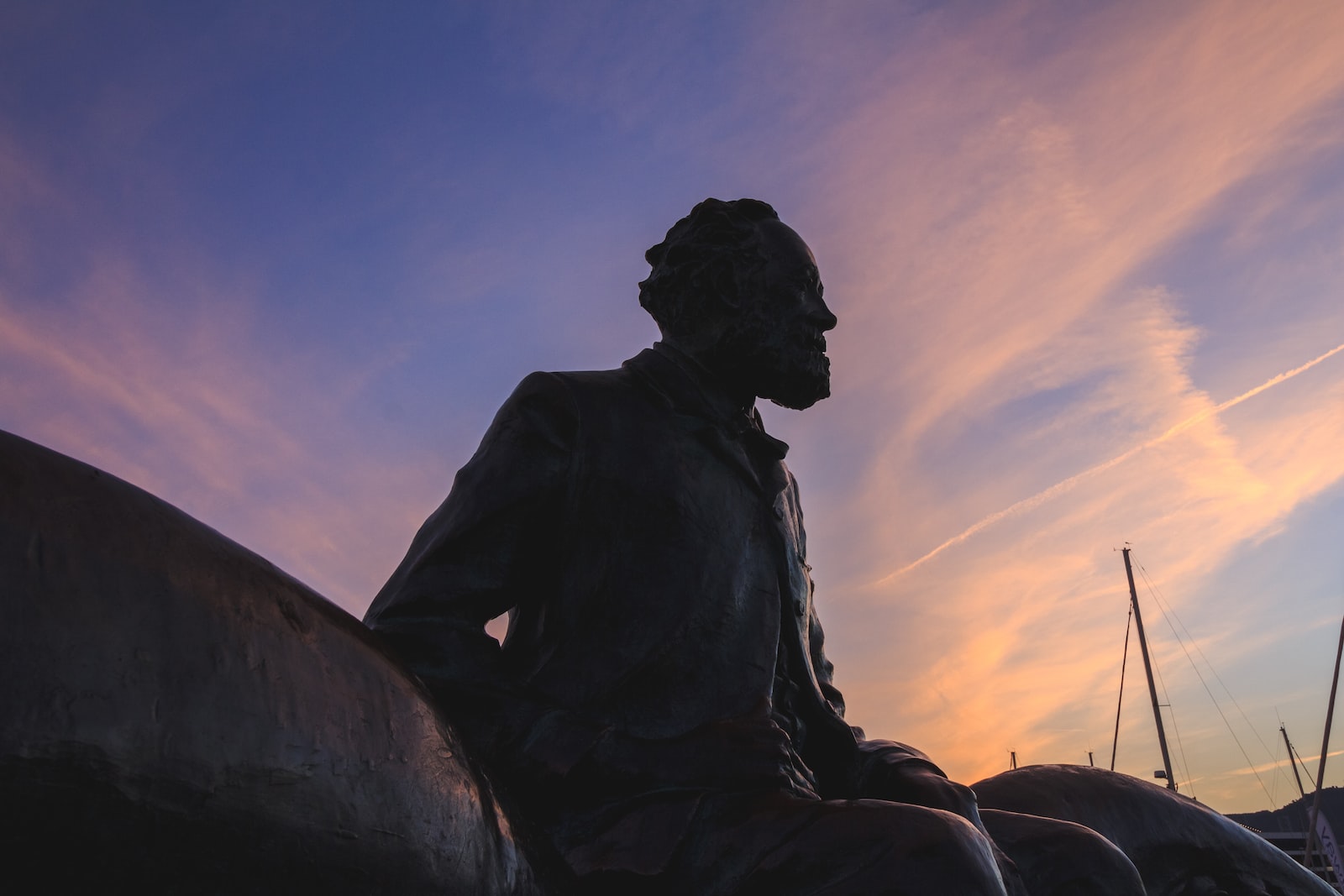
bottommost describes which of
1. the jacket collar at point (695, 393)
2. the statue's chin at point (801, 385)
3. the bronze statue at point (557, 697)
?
the bronze statue at point (557, 697)

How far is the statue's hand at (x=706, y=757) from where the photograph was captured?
2637 mm

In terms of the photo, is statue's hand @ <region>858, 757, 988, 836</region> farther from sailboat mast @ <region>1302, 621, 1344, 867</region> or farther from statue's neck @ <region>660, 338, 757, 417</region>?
sailboat mast @ <region>1302, 621, 1344, 867</region>

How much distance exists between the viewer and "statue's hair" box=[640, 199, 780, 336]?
3.63m

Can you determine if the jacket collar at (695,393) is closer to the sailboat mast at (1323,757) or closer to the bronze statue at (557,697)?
the bronze statue at (557,697)

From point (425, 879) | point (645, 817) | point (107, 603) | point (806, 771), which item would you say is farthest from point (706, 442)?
point (107, 603)

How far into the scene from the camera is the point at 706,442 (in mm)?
3381

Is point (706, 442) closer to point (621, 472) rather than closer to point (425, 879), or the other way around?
point (621, 472)

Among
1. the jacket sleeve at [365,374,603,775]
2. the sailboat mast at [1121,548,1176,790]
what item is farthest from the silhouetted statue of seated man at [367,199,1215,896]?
the sailboat mast at [1121,548,1176,790]

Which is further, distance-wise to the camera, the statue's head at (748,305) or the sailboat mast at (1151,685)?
the sailboat mast at (1151,685)

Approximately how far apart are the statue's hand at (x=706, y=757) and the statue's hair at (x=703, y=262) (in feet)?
4.39

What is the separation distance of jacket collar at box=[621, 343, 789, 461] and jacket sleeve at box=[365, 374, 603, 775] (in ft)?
1.16

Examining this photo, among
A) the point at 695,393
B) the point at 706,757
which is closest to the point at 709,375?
the point at 695,393

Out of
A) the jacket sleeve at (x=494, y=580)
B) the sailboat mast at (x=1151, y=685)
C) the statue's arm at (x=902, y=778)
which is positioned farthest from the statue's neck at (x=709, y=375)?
the sailboat mast at (x=1151, y=685)

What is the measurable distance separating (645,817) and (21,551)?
1.46 m
